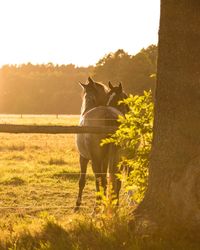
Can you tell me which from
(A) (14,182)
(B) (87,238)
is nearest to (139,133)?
(B) (87,238)

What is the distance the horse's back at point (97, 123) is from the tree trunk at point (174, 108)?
10.5 feet

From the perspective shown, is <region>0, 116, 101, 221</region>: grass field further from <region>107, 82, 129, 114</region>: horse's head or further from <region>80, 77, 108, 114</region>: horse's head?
<region>107, 82, 129, 114</region>: horse's head

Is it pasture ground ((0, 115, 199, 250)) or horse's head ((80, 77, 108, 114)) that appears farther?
horse's head ((80, 77, 108, 114))

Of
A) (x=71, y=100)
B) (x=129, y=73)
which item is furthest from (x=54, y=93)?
(x=129, y=73)

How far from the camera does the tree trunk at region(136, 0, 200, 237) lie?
5488 millimetres

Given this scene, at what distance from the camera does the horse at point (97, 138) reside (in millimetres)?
8859

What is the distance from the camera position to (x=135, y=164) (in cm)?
621

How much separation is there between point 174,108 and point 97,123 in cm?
374

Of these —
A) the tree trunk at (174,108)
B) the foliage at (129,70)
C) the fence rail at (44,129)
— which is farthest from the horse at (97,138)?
the foliage at (129,70)

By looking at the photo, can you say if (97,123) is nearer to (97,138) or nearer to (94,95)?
(97,138)

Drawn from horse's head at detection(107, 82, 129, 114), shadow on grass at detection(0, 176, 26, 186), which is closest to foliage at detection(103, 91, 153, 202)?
horse's head at detection(107, 82, 129, 114)

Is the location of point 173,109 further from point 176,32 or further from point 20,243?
point 20,243

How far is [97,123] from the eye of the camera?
921 cm

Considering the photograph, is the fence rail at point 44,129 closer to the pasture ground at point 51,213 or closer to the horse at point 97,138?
the horse at point 97,138
